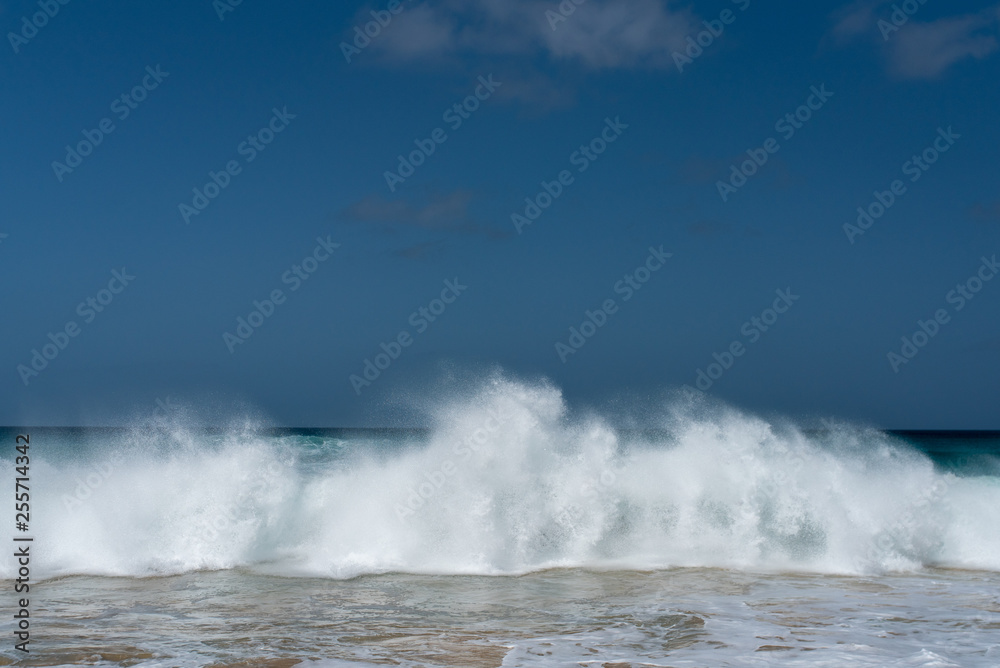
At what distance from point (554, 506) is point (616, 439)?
193 centimetres

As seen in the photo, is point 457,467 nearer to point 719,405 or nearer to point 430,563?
point 430,563

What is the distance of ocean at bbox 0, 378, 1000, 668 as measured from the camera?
28.8 feet

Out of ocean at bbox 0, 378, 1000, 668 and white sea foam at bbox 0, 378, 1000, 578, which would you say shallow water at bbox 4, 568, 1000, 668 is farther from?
white sea foam at bbox 0, 378, 1000, 578

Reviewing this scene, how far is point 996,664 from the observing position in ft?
25.0

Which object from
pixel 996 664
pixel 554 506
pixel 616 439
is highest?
pixel 616 439

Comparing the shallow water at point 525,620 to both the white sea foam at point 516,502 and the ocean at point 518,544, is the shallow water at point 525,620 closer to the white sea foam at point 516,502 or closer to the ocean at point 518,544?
the ocean at point 518,544

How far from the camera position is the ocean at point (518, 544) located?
878 cm

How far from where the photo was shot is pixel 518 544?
14156mm

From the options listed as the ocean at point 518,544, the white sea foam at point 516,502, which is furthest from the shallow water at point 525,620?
the white sea foam at point 516,502

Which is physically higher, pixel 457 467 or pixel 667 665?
pixel 457 467

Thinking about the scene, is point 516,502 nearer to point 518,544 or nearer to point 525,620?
point 518,544

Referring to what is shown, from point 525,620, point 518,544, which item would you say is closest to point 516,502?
point 518,544

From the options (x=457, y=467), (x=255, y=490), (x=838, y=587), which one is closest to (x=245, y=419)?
(x=255, y=490)

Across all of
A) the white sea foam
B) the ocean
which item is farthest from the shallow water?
the white sea foam
